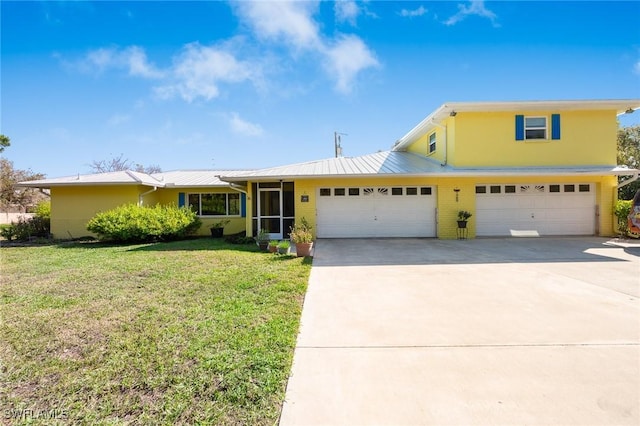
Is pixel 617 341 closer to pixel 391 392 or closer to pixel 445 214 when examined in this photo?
pixel 391 392

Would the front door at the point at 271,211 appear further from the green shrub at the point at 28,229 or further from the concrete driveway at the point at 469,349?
the green shrub at the point at 28,229

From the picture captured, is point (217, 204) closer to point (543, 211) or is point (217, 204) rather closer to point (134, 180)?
point (134, 180)

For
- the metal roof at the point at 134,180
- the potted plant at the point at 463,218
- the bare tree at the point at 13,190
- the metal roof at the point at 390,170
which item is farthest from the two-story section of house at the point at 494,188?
the bare tree at the point at 13,190

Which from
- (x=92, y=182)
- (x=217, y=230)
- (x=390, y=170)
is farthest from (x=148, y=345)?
(x=92, y=182)

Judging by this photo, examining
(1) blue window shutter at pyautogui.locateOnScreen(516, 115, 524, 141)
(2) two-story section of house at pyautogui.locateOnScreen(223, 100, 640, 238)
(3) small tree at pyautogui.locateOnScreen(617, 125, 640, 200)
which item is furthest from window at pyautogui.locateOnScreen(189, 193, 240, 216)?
(3) small tree at pyautogui.locateOnScreen(617, 125, 640, 200)

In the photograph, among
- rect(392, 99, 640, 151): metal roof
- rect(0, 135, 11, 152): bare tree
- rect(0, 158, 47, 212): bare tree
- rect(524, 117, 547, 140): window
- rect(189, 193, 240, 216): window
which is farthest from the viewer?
rect(0, 158, 47, 212): bare tree

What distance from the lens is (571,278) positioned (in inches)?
239

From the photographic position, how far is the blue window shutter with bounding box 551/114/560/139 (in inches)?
480

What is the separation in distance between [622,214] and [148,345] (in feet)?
53.8

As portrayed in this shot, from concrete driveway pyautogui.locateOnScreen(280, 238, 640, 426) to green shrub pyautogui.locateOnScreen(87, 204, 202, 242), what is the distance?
875 centimetres

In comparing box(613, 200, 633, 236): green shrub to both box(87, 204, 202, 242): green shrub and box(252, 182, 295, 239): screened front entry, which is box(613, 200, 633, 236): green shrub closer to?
box(252, 182, 295, 239): screened front entry

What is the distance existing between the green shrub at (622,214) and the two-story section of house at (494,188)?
23cm

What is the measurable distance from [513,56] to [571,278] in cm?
909

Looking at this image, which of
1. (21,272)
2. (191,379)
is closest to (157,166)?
(21,272)
